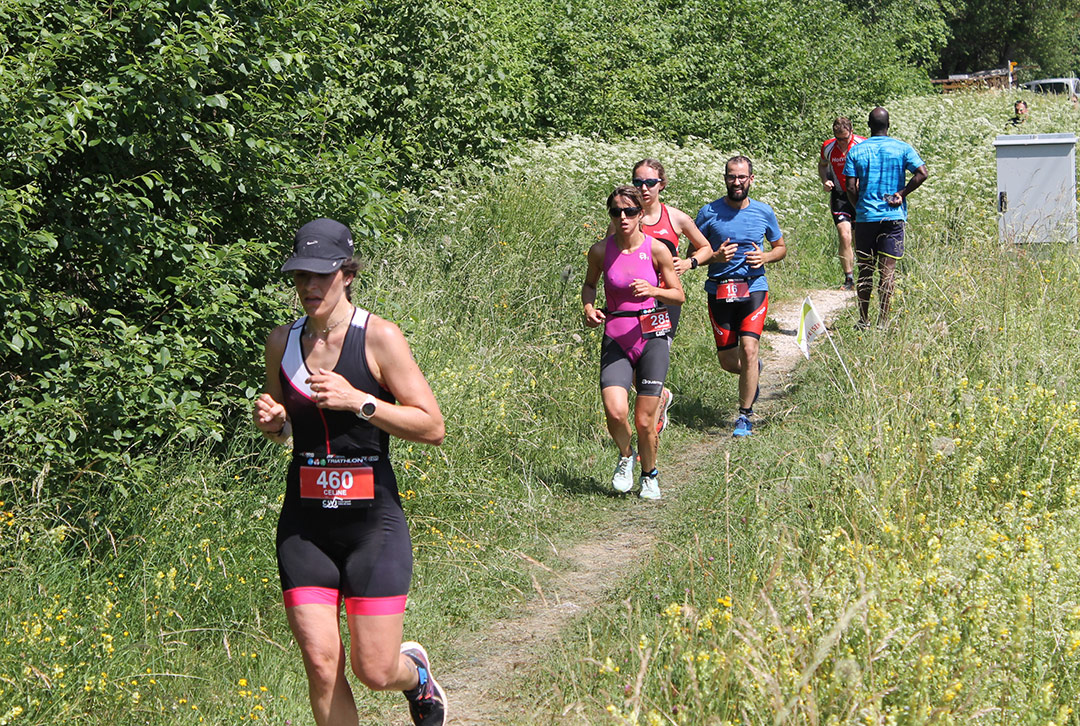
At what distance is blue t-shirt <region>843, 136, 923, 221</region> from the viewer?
32.4 feet

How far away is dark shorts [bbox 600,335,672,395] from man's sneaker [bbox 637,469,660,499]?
0.57m

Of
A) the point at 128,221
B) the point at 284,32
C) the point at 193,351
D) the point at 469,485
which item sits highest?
the point at 284,32

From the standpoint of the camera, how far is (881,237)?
9938 mm

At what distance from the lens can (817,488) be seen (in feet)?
18.7

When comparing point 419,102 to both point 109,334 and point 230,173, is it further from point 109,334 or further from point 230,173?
point 109,334

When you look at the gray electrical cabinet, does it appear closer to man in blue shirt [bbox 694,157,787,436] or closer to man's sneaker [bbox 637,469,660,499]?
man in blue shirt [bbox 694,157,787,436]

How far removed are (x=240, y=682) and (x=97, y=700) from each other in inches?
20.3

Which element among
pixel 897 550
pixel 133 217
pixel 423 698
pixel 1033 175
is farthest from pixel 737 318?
pixel 423 698

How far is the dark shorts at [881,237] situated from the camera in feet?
32.4

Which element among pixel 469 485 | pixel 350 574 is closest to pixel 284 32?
pixel 469 485

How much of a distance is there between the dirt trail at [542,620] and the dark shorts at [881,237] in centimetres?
289

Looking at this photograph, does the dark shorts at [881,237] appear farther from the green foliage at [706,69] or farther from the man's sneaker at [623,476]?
the green foliage at [706,69]

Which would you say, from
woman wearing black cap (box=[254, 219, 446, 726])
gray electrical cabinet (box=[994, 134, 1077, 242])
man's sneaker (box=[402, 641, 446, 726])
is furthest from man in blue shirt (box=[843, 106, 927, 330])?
woman wearing black cap (box=[254, 219, 446, 726])

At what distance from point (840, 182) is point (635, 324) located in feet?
23.2
